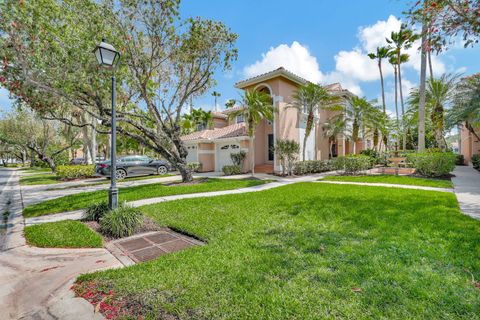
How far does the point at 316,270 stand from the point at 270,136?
16996 mm

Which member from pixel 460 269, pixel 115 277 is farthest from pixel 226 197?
pixel 460 269

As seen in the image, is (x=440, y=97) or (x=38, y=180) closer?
(x=440, y=97)

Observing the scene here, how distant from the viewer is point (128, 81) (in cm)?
1071

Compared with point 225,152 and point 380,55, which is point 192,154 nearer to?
point 225,152

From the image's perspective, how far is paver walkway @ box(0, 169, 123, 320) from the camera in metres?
2.77

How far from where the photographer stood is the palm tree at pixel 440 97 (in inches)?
604

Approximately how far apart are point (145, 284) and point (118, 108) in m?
11.0

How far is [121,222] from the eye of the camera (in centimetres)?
544

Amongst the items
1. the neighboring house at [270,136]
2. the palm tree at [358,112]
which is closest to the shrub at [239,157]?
the neighboring house at [270,136]

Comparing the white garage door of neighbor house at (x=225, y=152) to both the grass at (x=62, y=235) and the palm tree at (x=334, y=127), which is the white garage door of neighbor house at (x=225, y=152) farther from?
the grass at (x=62, y=235)

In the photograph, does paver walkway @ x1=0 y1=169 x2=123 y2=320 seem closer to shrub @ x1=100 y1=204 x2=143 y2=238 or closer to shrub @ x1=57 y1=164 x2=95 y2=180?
shrub @ x1=100 y1=204 x2=143 y2=238

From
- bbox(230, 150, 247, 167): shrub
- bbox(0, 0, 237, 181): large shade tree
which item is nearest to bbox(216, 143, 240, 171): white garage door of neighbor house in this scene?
bbox(230, 150, 247, 167): shrub

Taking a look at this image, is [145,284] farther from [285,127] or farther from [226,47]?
[285,127]

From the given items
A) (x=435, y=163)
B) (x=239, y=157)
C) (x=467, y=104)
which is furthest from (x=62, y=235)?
(x=467, y=104)
